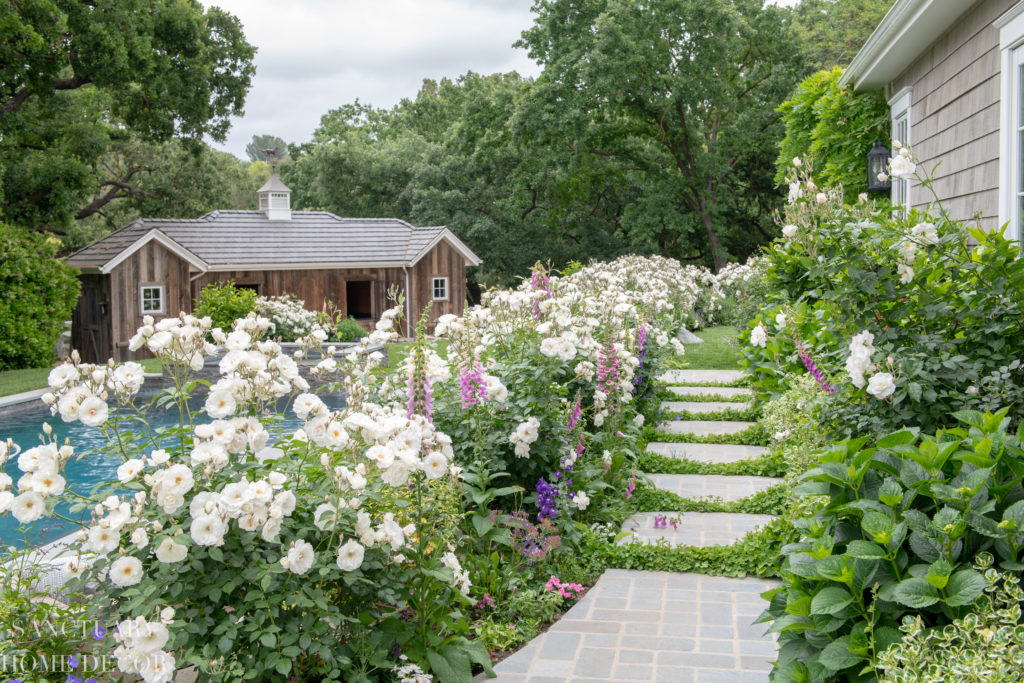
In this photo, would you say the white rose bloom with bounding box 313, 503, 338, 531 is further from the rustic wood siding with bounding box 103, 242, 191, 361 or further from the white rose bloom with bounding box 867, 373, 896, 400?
the rustic wood siding with bounding box 103, 242, 191, 361

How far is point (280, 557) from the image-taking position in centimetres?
257

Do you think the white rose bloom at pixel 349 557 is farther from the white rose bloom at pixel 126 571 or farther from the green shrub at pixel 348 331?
the green shrub at pixel 348 331

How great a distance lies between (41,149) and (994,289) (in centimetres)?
1946

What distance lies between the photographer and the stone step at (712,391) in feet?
29.8

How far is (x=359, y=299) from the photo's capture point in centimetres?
2592

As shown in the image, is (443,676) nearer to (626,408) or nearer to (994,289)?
(994,289)

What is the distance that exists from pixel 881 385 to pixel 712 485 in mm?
2709

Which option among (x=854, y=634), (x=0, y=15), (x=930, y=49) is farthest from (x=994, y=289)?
(x=0, y=15)

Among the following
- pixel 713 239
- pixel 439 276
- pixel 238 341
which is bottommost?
pixel 238 341

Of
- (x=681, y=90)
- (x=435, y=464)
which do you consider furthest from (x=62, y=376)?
(x=681, y=90)

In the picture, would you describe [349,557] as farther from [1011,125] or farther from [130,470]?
[1011,125]

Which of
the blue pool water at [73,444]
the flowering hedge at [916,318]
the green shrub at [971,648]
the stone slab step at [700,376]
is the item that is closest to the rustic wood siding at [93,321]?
the blue pool water at [73,444]

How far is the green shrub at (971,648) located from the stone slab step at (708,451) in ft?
13.0

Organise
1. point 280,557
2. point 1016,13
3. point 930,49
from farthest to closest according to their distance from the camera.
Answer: point 930,49 < point 1016,13 < point 280,557
